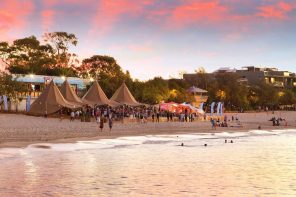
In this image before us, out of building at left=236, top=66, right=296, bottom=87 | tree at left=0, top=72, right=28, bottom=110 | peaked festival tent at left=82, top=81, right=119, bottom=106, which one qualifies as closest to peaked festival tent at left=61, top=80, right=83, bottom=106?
peaked festival tent at left=82, top=81, right=119, bottom=106

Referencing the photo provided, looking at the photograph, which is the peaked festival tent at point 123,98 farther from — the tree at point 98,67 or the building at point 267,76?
the building at point 267,76

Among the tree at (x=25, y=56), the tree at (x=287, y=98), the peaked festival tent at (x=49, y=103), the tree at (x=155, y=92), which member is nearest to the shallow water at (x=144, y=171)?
the peaked festival tent at (x=49, y=103)

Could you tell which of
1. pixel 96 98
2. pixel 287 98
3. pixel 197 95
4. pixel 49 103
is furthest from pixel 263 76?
pixel 49 103

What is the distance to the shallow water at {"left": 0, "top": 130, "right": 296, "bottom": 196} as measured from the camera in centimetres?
1739

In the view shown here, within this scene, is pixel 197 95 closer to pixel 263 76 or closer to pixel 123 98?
pixel 123 98

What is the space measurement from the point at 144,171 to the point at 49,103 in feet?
121

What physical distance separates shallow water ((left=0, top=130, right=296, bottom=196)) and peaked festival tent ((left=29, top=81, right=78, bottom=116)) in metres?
22.5

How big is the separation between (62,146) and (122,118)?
882 inches

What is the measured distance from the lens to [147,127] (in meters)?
53.4

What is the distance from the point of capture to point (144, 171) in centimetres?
2264

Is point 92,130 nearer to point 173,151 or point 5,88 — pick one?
point 173,151

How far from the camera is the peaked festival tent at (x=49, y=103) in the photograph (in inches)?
2248

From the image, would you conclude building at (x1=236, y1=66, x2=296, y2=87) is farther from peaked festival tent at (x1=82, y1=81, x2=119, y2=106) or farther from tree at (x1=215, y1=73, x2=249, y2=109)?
peaked festival tent at (x1=82, y1=81, x2=119, y2=106)

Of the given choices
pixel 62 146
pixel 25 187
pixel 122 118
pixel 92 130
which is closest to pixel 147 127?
pixel 122 118
